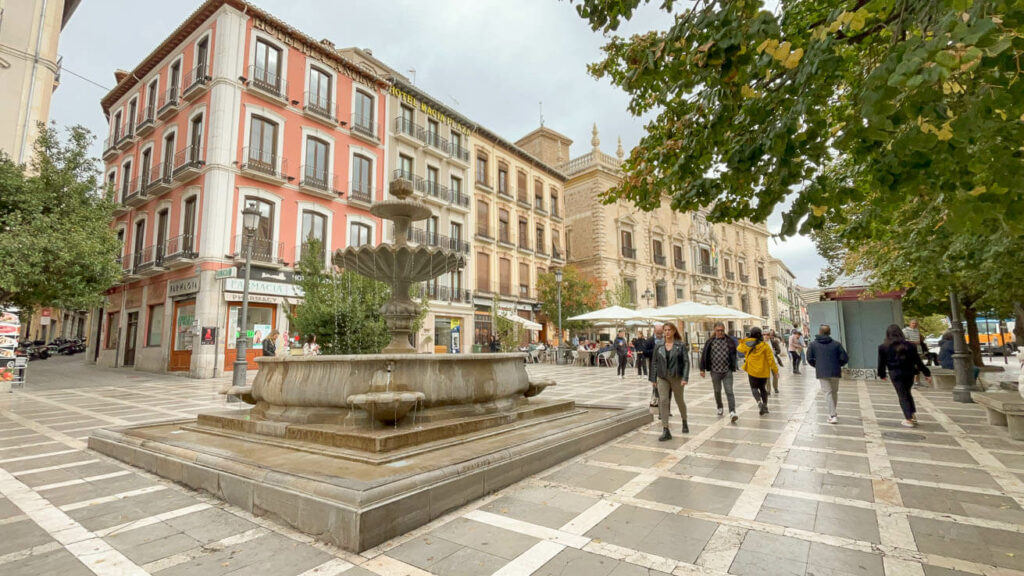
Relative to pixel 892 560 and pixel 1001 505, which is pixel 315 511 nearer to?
pixel 892 560

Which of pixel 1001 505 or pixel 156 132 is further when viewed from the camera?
pixel 156 132

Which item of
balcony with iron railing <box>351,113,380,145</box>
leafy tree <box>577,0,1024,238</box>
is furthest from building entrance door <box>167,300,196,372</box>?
leafy tree <box>577,0,1024,238</box>

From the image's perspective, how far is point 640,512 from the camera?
357 cm

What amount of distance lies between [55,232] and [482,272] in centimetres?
1858

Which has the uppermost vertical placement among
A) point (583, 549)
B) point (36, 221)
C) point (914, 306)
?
point (36, 221)

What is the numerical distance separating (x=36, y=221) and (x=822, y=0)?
18.6 m

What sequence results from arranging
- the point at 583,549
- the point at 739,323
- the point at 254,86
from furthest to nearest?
the point at 739,323
the point at 254,86
the point at 583,549

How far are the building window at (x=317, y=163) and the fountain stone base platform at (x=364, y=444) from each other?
1550 centimetres

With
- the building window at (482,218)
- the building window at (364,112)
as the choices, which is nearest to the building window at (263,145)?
the building window at (364,112)

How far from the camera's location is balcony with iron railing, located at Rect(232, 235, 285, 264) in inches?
689

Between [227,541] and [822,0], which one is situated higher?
[822,0]

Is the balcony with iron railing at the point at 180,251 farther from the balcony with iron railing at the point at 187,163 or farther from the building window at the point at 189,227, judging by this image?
the balcony with iron railing at the point at 187,163

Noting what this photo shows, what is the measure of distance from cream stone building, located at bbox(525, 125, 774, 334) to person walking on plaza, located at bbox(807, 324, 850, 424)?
68.2 ft

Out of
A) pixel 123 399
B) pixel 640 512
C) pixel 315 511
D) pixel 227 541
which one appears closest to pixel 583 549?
pixel 640 512
